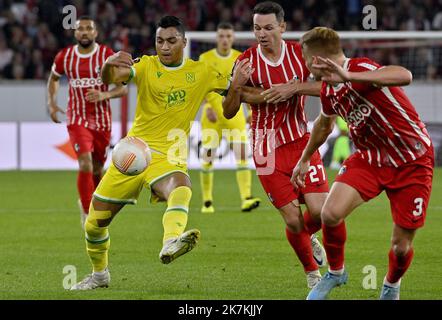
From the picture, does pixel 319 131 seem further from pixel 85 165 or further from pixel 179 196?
pixel 85 165

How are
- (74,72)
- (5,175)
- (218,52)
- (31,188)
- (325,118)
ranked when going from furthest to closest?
(5,175)
(31,188)
(218,52)
(74,72)
(325,118)

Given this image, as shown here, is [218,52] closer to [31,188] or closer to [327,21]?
[31,188]

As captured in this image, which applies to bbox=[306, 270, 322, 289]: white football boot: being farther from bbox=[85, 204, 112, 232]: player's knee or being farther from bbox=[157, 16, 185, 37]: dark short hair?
bbox=[157, 16, 185, 37]: dark short hair

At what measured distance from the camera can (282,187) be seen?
8266 millimetres

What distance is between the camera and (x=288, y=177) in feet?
27.4

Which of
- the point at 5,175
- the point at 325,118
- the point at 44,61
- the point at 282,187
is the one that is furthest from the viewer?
the point at 44,61

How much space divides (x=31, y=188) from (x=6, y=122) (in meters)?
3.92

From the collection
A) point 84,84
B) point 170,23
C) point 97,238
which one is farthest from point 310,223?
point 84,84

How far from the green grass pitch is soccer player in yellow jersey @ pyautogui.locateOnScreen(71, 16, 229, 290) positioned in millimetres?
522

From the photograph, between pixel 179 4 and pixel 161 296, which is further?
pixel 179 4

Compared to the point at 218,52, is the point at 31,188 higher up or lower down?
lower down

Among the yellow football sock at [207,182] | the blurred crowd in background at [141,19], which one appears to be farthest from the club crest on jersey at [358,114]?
the blurred crowd in background at [141,19]

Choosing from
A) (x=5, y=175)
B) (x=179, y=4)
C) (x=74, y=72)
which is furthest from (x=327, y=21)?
(x=74, y=72)

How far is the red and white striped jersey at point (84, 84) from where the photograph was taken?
41.5ft
